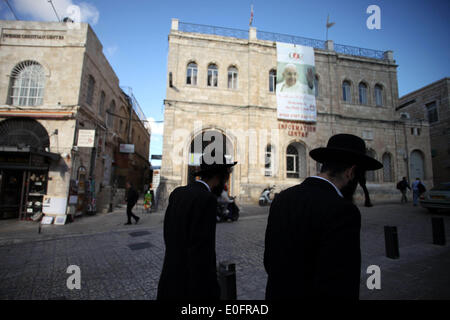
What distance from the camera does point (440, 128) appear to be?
2134 centimetres

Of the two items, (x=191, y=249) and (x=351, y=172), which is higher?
(x=351, y=172)

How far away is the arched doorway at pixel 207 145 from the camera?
15717 mm

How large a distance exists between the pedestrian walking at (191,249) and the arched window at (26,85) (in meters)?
13.6

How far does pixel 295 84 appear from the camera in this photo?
16.6m

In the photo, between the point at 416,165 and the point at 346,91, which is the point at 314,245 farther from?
the point at 416,165

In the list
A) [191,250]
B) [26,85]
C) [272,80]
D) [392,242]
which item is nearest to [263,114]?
[272,80]

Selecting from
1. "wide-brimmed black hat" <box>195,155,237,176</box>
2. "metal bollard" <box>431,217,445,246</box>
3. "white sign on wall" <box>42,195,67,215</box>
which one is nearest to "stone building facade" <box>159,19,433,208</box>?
"white sign on wall" <box>42,195,67,215</box>

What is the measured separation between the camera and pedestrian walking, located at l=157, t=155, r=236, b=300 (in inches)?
69.2

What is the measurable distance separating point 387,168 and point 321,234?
846 inches

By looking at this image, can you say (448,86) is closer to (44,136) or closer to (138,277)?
(138,277)

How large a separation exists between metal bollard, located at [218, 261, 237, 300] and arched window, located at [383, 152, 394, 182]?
67.1 ft

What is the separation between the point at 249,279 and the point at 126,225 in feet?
23.3

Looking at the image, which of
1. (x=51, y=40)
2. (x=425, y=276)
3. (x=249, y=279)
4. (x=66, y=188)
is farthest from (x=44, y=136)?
(x=425, y=276)

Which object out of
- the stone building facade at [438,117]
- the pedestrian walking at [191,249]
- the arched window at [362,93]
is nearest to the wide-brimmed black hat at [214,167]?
the pedestrian walking at [191,249]
